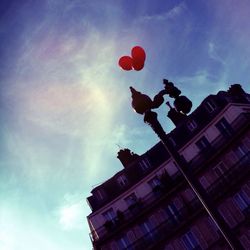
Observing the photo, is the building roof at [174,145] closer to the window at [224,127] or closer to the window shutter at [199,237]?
the window at [224,127]

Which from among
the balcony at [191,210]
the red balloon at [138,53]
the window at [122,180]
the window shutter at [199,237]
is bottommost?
the red balloon at [138,53]

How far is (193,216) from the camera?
27969 millimetres

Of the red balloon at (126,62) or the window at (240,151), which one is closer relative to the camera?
A: the red balloon at (126,62)

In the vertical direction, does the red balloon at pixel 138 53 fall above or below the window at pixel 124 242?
below

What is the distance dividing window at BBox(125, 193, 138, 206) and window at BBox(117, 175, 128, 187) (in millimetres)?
1544

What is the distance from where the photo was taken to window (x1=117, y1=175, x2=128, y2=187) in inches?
1351

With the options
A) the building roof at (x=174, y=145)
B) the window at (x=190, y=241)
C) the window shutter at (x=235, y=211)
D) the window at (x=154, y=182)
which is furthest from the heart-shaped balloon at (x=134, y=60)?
the window at (x=154, y=182)

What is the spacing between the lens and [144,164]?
34281 millimetres

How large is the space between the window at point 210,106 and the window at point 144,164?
27.4 feet

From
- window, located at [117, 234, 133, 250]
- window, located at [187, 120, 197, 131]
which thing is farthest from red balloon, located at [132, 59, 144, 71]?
window, located at [187, 120, 197, 131]

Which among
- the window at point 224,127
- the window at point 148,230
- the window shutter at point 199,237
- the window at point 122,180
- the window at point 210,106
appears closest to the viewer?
the window shutter at point 199,237

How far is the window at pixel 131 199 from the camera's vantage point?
3260cm

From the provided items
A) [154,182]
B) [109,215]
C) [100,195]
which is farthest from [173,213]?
[100,195]

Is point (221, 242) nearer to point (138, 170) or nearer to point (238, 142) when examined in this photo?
point (238, 142)
